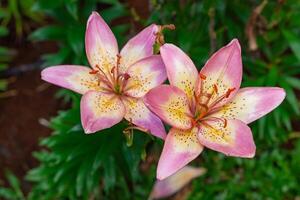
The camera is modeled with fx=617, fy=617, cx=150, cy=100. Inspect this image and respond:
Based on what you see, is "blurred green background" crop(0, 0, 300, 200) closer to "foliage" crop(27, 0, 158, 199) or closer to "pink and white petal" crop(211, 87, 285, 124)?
"foliage" crop(27, 0, 158, 199)

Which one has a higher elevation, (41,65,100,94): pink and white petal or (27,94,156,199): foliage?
Result: (41,65,100,94): pink and white petal

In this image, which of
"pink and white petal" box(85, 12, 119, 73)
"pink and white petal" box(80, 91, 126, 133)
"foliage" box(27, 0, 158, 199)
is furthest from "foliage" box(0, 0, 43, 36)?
"pink and white petal" box(80, 91, 126, 133)

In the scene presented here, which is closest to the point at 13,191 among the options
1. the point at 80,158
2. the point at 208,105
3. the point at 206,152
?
the point at 80,158

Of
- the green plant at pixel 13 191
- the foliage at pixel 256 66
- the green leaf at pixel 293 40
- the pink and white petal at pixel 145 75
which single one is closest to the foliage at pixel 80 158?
the pink and white petal at pixel 145 75

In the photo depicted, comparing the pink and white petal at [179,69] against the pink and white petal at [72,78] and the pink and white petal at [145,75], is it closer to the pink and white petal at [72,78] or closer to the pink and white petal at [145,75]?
the pink and white petal at [145,75]

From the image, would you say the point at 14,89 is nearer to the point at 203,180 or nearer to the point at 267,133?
the point at 203,180
